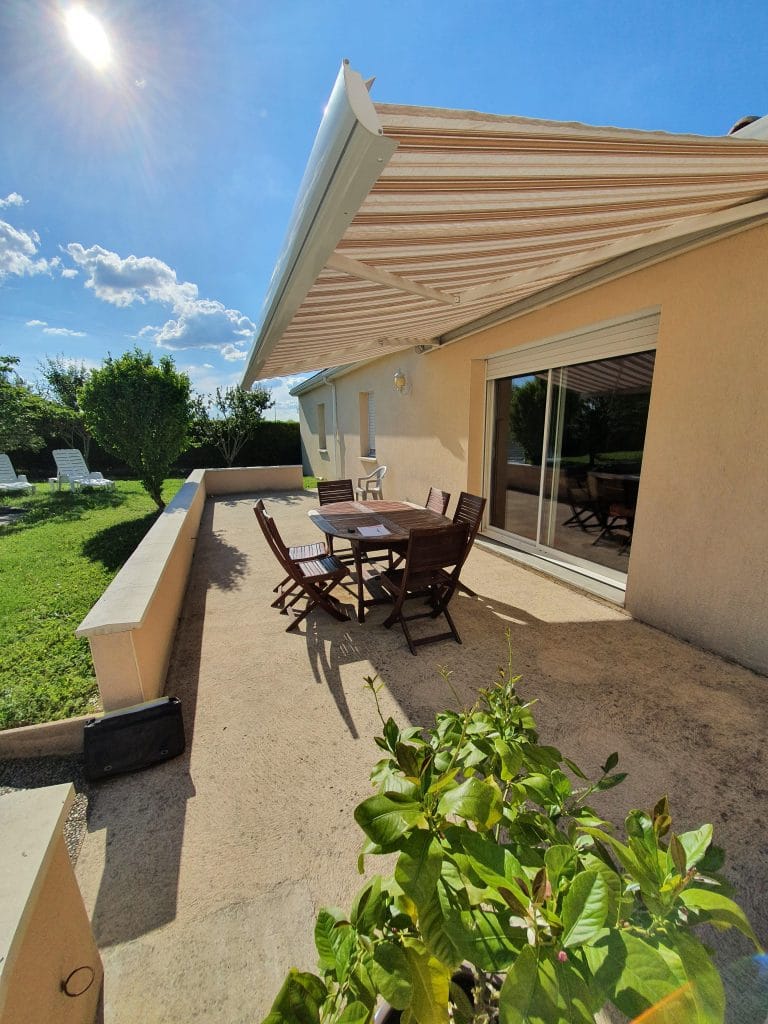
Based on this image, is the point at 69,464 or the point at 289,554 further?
the point at 69,464

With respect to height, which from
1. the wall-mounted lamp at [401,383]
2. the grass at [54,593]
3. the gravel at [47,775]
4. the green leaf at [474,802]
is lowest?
the gravel at [47,775]

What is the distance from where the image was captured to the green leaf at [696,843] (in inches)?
37.5

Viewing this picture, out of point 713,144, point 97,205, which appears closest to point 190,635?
point 713,144

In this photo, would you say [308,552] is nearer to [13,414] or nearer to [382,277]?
[382,277]

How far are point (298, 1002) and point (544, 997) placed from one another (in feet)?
1.69

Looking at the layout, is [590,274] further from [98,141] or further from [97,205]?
[97,205]

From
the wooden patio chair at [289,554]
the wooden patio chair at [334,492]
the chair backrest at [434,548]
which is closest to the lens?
the chair backrest at [434,548]

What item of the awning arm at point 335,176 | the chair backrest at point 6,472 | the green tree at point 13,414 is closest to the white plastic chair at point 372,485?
the awning arm at point 335,176

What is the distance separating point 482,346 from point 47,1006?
842 cm

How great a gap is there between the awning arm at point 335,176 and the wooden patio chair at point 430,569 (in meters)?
2.64

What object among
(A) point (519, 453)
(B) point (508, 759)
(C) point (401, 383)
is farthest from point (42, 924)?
(C) point (401, 383)

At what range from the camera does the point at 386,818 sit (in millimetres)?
982

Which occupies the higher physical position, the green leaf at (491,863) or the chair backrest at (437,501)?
the green leaf at (491,863)

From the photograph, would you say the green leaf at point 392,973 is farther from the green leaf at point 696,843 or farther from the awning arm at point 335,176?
the awning arm at point 335,176
